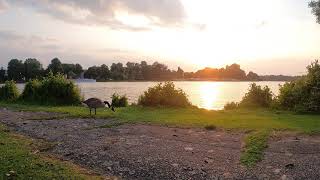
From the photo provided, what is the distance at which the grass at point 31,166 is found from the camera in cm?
1166

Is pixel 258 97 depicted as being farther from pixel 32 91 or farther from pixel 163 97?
pixel 32 91

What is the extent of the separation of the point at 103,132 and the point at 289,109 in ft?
50.5

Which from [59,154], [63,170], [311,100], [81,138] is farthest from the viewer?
[311,100]

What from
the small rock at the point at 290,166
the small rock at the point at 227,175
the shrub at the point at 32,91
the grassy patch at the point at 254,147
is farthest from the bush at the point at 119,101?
the small rock at the point at 227,175

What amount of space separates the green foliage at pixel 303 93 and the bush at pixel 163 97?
21.4 feet

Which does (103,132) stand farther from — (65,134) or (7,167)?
(7,167)

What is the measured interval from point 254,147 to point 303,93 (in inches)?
638

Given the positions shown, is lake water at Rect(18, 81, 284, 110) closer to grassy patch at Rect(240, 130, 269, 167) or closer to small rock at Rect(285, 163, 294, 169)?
grassy patch at Rect(240, 130, 269, 167)

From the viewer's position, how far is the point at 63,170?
1217 cm

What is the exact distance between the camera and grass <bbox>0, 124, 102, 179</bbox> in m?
11.7

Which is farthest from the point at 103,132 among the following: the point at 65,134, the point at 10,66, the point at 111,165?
the point at 10,66

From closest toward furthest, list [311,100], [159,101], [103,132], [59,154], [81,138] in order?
[59,154] < [81,138] < [103,132] < [311,100] < [159,101]

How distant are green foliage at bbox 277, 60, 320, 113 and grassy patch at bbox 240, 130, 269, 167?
1131cm

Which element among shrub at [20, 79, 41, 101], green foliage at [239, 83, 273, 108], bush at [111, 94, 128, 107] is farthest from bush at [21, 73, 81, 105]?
green foliage at [239, 83, 273, 108]
